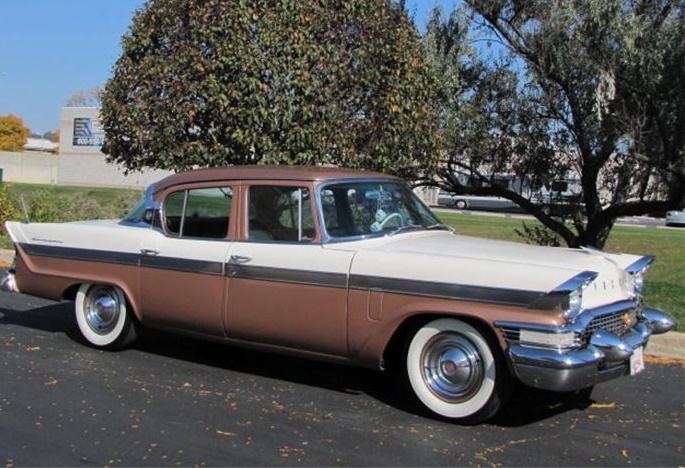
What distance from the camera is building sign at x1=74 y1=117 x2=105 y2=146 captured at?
230 feet

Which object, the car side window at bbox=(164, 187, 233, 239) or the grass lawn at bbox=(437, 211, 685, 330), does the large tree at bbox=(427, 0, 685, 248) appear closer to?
the grass lawn at bbox=(437, 211, 685, 330)

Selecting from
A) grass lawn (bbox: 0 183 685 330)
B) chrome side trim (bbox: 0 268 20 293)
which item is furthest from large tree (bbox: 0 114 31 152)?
chrome side trim (bbox: 0 268 20 293)

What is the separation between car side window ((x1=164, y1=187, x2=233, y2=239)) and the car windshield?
35.6 inches

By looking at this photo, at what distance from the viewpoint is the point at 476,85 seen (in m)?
12.3

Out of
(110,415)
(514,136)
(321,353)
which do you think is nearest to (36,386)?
(110,415)

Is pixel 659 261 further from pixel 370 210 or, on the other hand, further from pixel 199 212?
pixel 199 212

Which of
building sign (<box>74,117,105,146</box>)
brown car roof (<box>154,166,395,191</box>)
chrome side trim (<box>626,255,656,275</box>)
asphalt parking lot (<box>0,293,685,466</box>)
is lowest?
asphalt parking lot (<box>0,293,685,466</box>)

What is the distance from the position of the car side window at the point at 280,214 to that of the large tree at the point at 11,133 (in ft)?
345

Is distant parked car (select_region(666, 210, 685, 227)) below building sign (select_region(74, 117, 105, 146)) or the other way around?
below

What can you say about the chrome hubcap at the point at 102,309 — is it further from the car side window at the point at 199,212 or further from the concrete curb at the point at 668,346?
the concrete curb at the point at 668,346

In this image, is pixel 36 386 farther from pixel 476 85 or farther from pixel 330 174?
pixel 476 85

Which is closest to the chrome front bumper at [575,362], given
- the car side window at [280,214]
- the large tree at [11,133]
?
the car side window at [280,214]

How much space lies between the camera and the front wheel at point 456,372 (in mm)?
A: 4641

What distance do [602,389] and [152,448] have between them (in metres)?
3.43
